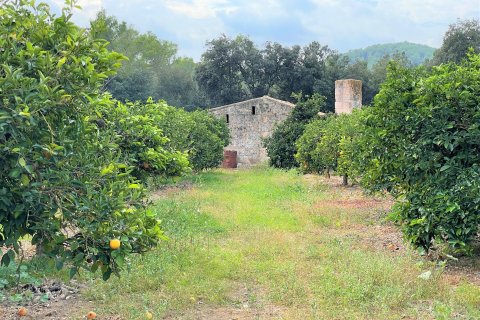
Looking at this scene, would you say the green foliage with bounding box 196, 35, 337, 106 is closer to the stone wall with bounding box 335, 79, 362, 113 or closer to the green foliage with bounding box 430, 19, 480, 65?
the green foliage with bounding box 430, 19, 480, 65

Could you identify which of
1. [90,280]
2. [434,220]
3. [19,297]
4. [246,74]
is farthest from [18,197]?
[246,74]

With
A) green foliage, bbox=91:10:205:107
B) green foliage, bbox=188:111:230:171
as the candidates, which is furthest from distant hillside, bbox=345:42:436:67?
green foliage, bbox=188:111:230:171

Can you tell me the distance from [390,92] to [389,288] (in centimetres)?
292

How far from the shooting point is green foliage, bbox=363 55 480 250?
283 inches

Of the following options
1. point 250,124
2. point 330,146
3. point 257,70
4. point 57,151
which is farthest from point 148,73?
point 57,151

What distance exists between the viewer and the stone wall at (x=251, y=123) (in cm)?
3625

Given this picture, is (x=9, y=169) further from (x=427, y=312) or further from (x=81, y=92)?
(x=427, y=312)

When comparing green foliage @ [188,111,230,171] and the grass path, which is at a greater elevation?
green foliage @ [188,111,230,171]

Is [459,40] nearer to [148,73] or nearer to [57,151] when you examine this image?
[148,73]

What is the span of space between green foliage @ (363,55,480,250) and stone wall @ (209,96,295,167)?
27732mm

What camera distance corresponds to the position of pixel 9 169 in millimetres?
3262

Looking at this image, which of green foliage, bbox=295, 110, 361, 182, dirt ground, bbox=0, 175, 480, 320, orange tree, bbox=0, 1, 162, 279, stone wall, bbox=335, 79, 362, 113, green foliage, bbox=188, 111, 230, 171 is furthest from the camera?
stone wall, bbox=335, 79, 362, 113

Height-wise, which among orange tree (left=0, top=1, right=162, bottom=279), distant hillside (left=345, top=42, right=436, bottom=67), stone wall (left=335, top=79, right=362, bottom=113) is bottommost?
orange tree (left=0, top=1, right=162, bottom=279)

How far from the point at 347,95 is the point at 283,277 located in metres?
21.1
